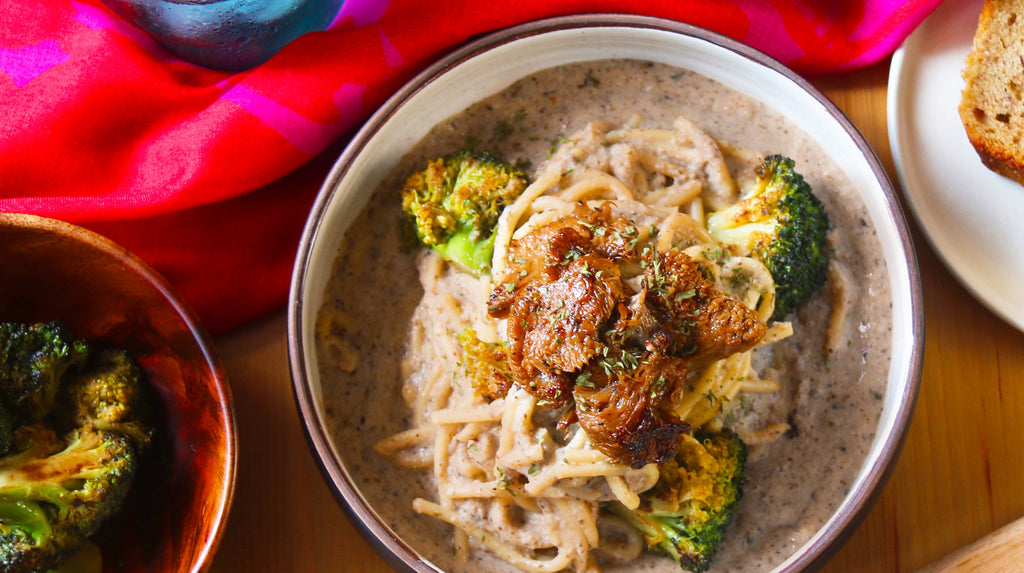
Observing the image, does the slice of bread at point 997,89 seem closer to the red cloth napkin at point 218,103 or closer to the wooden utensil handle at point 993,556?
the red cloth napkin at point 218,103

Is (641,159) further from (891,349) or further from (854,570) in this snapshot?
(854,570)

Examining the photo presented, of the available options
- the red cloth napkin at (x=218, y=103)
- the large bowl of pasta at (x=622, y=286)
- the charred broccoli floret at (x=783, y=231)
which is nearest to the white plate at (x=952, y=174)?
the red cloth napkin at (x=218, y=103)

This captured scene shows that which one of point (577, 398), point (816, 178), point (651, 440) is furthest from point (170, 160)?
point (816, 178)

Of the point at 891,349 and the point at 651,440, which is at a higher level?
the point at 651,440

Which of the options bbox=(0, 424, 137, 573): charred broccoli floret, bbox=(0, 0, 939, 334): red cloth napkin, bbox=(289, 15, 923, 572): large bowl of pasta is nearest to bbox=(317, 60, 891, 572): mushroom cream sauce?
bbox=(289, 15, 923, 572): large bowl of pasta

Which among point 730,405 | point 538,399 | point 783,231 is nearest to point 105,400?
point 538,399

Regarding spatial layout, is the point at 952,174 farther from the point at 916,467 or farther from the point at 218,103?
the point at 218,103

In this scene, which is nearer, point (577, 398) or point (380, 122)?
point (577, 398)
